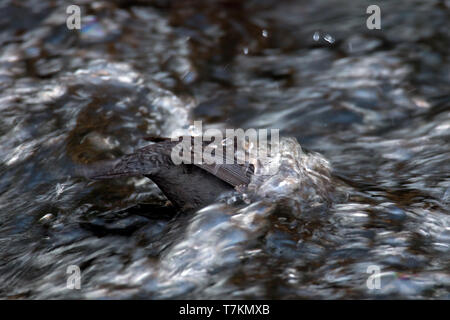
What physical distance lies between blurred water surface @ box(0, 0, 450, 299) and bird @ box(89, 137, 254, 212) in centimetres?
10

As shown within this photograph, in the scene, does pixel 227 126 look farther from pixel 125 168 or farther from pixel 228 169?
pixel 125 168

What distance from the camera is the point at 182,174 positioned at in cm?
343

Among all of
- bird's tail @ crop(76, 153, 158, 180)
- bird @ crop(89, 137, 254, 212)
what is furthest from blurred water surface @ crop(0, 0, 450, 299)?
bird's tail @ crop(76, 153, 158, 180)

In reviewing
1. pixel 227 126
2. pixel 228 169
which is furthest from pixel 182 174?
pixel 227 126

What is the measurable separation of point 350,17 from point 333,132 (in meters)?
2.61

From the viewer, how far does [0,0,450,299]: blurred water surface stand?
9.75ft

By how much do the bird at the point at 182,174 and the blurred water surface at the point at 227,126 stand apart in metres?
0.10

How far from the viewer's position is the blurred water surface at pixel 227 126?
2.97 m

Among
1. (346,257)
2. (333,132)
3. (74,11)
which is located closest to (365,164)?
(333,132)

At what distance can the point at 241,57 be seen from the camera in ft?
21.1

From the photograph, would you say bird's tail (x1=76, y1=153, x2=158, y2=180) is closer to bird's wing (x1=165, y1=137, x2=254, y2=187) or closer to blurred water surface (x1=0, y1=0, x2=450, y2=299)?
bird's wing (x1=165, y1=137, x2=254, y2=187)

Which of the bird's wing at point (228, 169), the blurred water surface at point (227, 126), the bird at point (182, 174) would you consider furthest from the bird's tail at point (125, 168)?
the blurred water surface at point (227, 126)

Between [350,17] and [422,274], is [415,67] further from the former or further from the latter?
[422,274]

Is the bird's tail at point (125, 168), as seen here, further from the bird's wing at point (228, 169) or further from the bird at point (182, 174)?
the bird's wing at point (228, 169)
